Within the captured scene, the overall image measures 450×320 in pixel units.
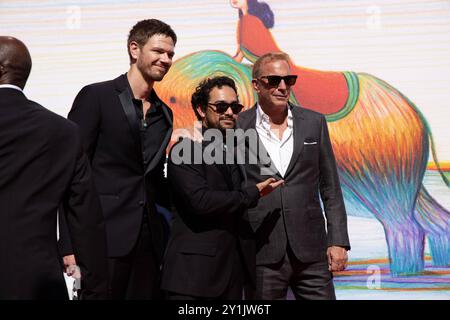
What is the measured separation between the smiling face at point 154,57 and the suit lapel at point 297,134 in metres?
0.71

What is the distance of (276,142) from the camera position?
12.0 feet

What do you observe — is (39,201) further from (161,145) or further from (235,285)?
(235,285)

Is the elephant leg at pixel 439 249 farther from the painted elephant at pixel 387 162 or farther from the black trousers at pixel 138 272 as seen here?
the black trousers at pixel 138 272

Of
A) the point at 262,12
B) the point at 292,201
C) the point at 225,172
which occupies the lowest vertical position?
the point at 292,201

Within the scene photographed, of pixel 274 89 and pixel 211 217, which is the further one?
pixel 274 89

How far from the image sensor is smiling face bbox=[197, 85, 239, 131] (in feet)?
11.1

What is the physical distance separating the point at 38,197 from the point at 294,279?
1.62 metres

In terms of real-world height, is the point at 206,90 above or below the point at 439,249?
above

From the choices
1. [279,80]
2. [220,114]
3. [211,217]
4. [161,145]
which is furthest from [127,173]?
[279,80]

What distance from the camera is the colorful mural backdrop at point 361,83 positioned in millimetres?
4516

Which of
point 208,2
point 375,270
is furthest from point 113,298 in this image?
point 208,2

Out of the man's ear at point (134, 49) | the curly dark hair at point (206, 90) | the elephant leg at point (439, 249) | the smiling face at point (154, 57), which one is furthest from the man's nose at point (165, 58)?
the elephant leg at point (439, 249)

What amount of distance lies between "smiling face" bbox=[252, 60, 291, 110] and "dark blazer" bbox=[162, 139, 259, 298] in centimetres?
52

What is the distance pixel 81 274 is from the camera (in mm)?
2436
